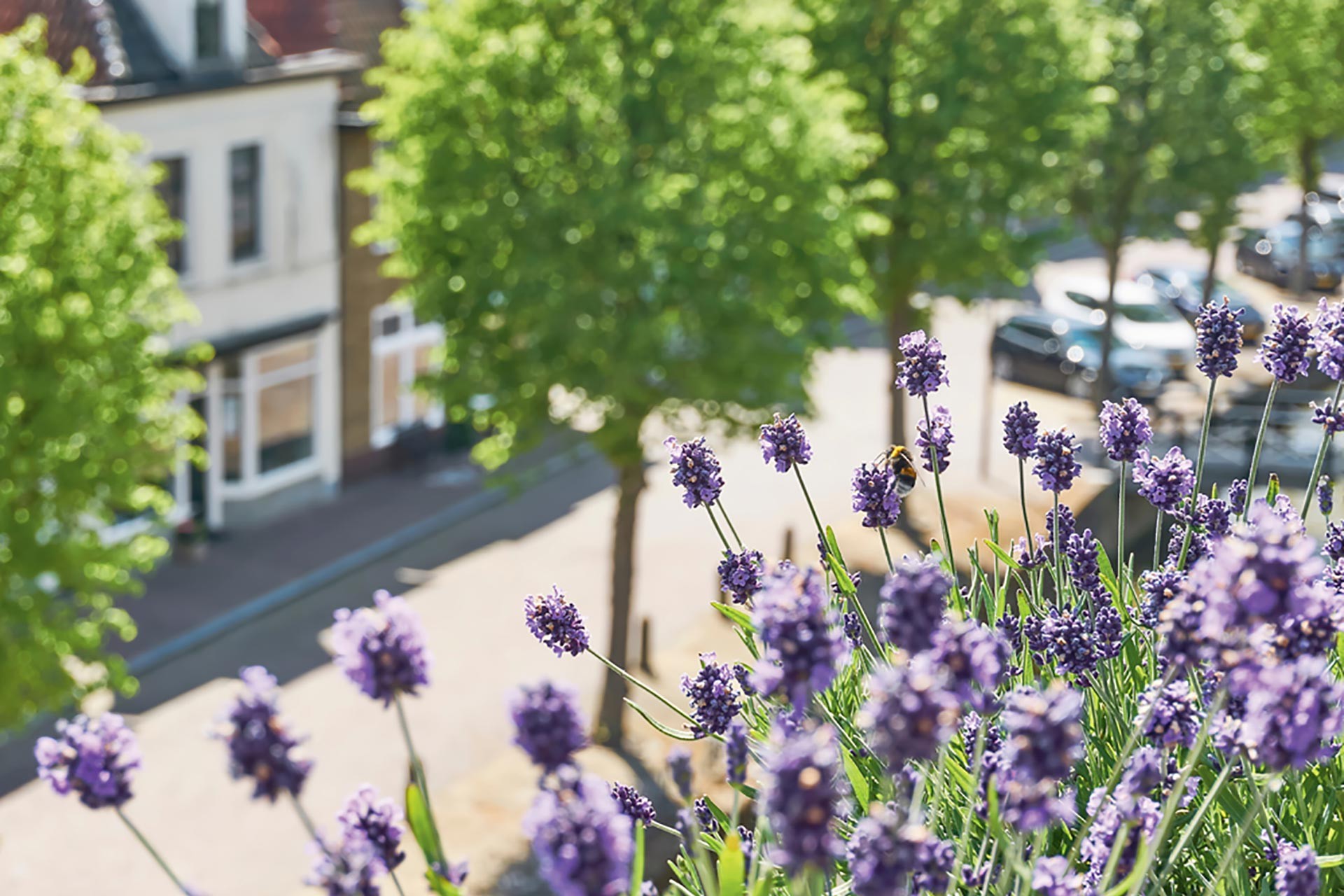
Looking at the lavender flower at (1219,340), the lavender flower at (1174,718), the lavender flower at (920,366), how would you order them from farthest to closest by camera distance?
1. the lavender flower at (1219,340)
2. the lavender flower at (920,366)
3. the lavender flower at (1174,718)

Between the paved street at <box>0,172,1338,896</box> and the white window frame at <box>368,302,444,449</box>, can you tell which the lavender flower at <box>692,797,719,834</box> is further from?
the white window frame at <box>368,302,444,449</box>

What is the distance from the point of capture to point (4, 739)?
1816cm

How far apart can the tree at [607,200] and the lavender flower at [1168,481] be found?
11.4 metres

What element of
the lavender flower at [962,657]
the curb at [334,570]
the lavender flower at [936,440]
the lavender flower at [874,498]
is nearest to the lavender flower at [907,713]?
the lavender flower at [962,657]

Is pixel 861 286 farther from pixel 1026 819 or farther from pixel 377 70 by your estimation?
pixel 1026 819

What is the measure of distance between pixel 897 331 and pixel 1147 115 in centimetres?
537

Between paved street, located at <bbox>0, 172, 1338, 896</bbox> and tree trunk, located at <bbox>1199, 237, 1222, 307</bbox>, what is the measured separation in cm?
377

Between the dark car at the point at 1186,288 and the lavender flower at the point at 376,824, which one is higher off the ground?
the lavender flower at the point at 376,824

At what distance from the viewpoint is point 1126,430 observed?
5273 mm

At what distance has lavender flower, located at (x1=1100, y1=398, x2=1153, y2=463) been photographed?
17.2 ft

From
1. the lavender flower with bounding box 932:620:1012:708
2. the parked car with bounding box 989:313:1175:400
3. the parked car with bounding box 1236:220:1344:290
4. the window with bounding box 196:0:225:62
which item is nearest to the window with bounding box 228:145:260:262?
the window with bounding box 196:0:225:62

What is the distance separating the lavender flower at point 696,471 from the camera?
494 cm

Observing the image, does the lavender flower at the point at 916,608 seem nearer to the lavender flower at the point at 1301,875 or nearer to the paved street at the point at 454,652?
the lavender flower at the point at 1301,875

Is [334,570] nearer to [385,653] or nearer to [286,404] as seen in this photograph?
[286,404]
